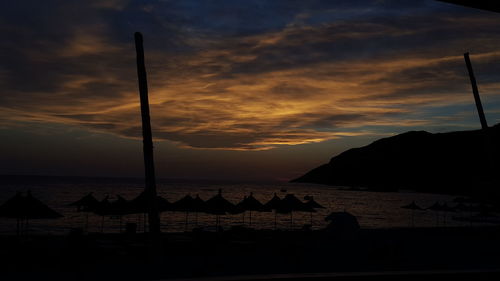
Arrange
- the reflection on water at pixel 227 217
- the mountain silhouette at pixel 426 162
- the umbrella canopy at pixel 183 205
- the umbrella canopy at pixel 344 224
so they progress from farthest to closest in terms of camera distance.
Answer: the mountain silhouette at pixel 426 162, the reflection on water at pixel 227 217, the umbrella canopy at pixel 183 205, the umbrella canopy at pixel 344 224

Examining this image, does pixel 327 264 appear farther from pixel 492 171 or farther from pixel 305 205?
pixel 492 171

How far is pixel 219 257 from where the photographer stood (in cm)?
1575

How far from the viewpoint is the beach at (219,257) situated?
1318 centimetres

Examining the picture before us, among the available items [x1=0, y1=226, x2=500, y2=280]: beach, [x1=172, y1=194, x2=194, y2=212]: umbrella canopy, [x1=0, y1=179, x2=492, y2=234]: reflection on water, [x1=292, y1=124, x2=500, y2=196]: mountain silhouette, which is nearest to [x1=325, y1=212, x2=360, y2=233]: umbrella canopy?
[x1=0, y1=226, x2=500, y2=280]: beach

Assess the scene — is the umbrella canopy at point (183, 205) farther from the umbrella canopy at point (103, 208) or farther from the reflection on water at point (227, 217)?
the reflection on water at point (227, 217)

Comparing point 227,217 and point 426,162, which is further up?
point 426,162

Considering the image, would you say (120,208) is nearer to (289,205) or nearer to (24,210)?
(24,210)

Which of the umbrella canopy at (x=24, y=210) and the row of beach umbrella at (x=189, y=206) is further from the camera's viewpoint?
the row of beach umbrella at (x=189, y=206)

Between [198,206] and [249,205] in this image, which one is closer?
[198,206]

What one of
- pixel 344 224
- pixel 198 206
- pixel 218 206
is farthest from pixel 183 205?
pixel 344 224

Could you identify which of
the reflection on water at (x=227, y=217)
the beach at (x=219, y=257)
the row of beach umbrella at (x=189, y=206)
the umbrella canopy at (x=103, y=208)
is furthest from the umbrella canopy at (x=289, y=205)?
the reflection on water at (x=227, y=217)

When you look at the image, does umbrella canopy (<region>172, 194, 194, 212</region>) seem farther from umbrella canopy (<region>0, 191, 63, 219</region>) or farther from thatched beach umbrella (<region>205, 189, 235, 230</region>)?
umbrella canopy (<region>0, 191, 63, 219</region>)

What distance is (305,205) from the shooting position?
22734mm

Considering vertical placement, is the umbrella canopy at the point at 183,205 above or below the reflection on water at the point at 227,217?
above
